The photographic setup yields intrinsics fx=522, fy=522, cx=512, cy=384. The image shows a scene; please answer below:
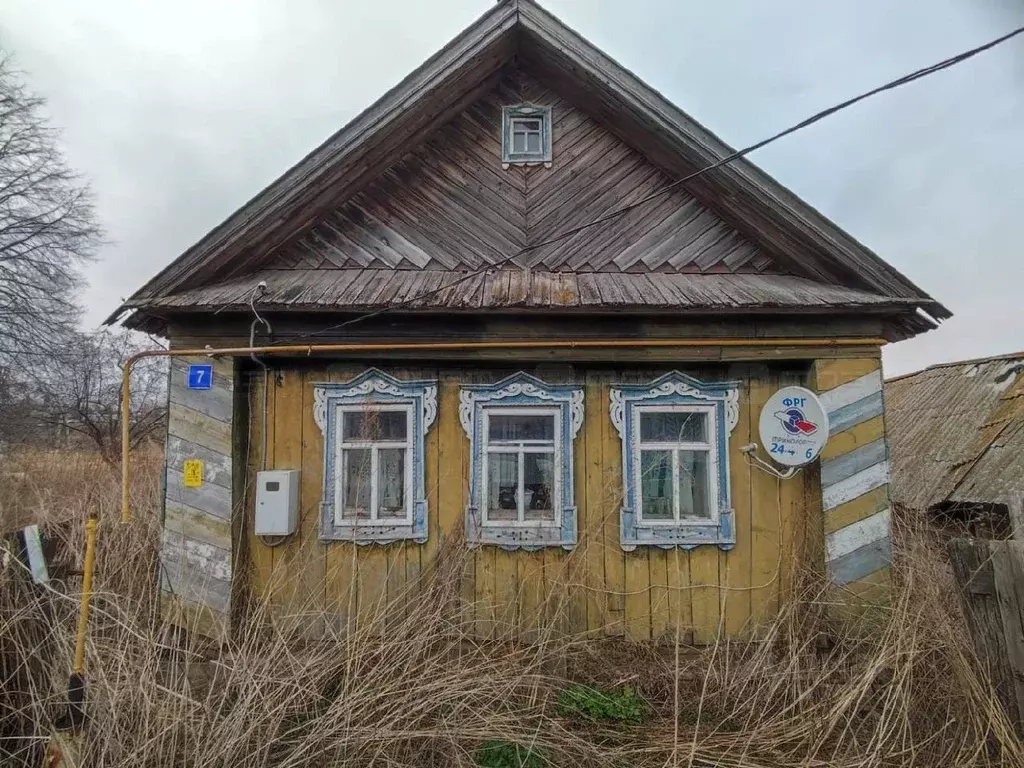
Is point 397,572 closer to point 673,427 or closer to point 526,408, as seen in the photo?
point 526,408

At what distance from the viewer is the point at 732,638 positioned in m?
4.59

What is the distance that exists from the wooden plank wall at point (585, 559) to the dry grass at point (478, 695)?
0.27 meters

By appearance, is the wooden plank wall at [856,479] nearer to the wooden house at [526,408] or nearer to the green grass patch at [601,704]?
the wooden house at [526,408]

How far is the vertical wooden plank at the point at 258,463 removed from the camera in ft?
15.4

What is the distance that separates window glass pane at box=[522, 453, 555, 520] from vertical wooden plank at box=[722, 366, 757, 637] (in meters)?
1.62

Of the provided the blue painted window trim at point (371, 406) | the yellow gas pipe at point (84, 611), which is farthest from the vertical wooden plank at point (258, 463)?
the yellow gas pipe at point (84, 611)

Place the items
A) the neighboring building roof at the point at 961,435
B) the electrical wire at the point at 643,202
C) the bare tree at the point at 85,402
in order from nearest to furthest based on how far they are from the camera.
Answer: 1. the electrical wire at the point at 643,202
2. the neighboring building roof at the point at 961,435
3. the bare tree at the point at 85,402

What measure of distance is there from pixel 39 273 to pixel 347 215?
1420 centimetres

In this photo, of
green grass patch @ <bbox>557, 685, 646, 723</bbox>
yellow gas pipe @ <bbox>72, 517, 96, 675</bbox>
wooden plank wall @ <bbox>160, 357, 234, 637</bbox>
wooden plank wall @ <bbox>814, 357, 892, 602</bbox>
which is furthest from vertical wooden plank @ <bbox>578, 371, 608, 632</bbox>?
yellow gas pipe @ <bbox>72, 517, 96, 675</bbox>

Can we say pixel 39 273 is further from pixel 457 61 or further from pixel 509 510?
pixel 509 510

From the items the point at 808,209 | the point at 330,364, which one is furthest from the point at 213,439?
the point at 808,209

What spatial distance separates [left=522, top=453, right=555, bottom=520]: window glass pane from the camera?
4.75 m

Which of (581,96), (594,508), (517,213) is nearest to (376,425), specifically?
(594,508)

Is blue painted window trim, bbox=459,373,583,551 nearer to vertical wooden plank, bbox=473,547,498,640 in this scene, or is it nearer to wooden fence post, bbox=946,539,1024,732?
vertical wooden plank, bbox=473,547,498,640
